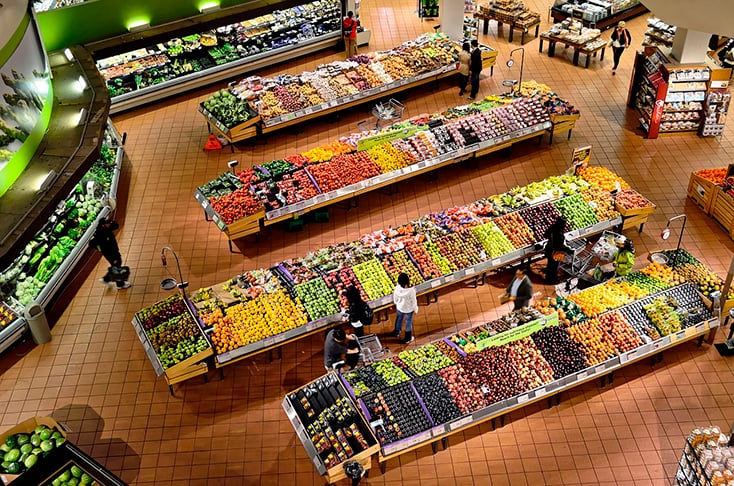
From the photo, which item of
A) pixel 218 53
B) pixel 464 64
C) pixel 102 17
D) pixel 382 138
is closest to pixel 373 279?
pixel 382 138

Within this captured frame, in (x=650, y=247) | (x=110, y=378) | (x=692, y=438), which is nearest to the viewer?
(x=692, y=438)

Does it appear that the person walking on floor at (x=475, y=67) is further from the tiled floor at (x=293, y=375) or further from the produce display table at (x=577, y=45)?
the produce display table at (x=577, y=45)

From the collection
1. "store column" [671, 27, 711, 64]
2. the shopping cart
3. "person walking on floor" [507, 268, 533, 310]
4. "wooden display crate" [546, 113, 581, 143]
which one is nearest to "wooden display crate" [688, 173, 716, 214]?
the shopping cart

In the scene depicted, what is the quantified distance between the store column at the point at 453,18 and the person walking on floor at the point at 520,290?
915cm

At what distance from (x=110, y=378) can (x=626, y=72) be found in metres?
14.3

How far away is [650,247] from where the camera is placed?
1298 cm

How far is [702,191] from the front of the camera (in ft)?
45.2

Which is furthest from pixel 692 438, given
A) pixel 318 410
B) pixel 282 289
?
pixel 282 289

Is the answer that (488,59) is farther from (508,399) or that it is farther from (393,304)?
(508,399)

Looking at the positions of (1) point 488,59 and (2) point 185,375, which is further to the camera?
(1) point 488,59

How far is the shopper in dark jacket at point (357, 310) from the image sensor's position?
34.4 ft

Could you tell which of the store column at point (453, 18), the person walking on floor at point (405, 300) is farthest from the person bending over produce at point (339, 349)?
the store column at point (453, 18)

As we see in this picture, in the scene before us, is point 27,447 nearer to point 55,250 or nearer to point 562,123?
point 55,250

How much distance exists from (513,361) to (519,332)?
1.49ft
